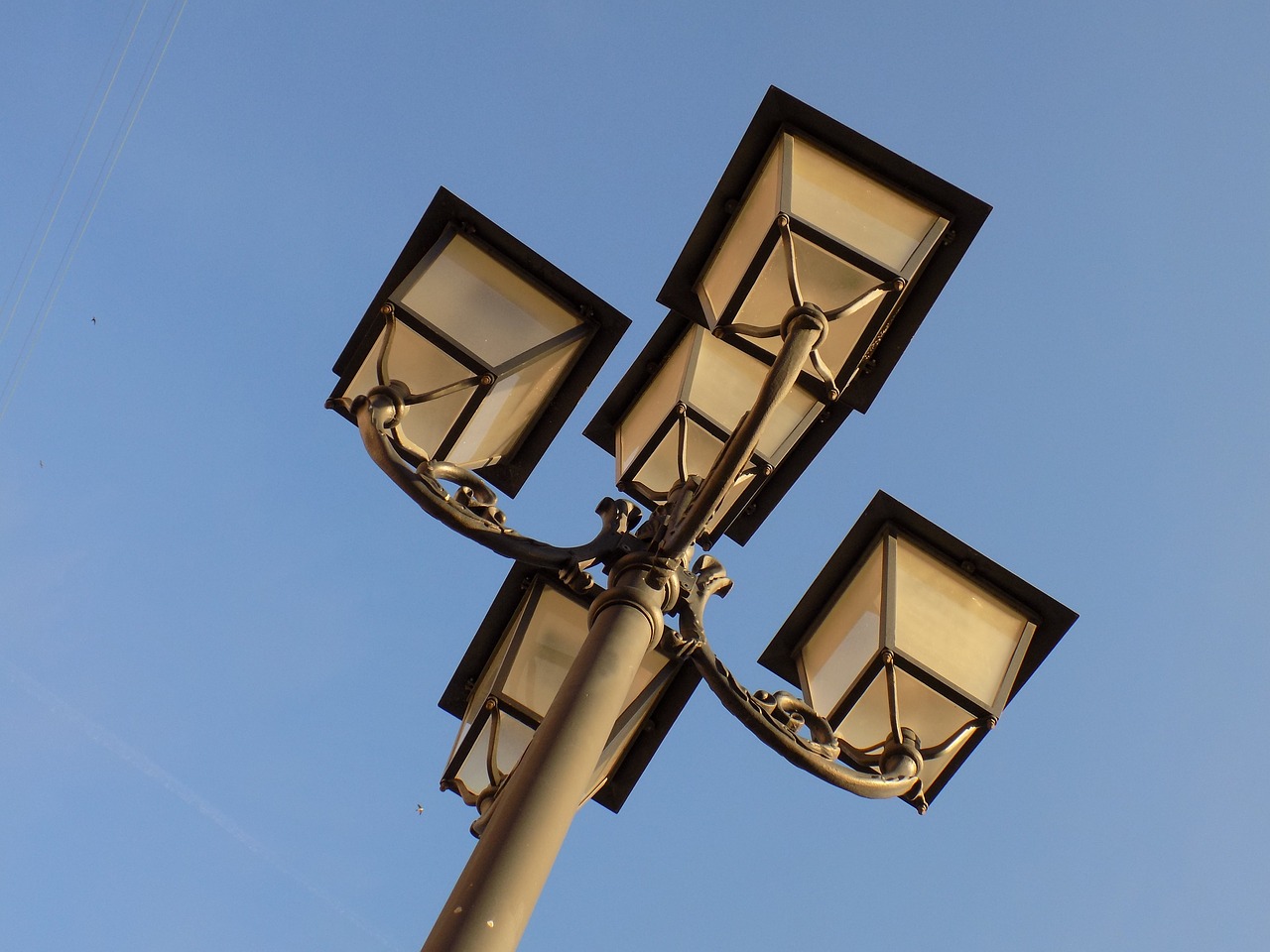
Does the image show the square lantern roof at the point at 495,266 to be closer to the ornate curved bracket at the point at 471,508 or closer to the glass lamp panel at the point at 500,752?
the ornate curved bracket at the point at 471,508

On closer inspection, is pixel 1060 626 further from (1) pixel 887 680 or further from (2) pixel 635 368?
(2) pixel 635 368

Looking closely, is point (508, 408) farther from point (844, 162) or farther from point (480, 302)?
point (844, 162)

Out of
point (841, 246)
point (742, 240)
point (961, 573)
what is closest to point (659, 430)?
point (742, 240)

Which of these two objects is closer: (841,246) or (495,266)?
(841,246)

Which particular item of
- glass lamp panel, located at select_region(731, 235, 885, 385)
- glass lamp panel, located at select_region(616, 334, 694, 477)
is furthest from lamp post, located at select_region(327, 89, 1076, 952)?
glass lamp panel, located at select_region(616, 334, 694, 477)

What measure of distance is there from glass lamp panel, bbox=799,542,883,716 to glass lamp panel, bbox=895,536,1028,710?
0.08 meters

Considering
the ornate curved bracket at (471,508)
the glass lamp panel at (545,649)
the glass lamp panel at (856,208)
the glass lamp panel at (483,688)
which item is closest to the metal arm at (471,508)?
the ornate curved bracket at (471,508)

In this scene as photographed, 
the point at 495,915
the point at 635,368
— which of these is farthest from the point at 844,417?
the point at 495,915

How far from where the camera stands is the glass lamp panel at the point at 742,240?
3.90 metres

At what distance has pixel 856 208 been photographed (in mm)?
3945

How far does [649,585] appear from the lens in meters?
3.43

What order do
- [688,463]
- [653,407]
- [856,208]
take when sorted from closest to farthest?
[856,208], [688,463], [653,407]

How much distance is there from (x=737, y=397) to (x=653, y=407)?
1.05 feet

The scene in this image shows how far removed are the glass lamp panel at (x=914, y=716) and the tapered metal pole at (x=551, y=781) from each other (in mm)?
876
